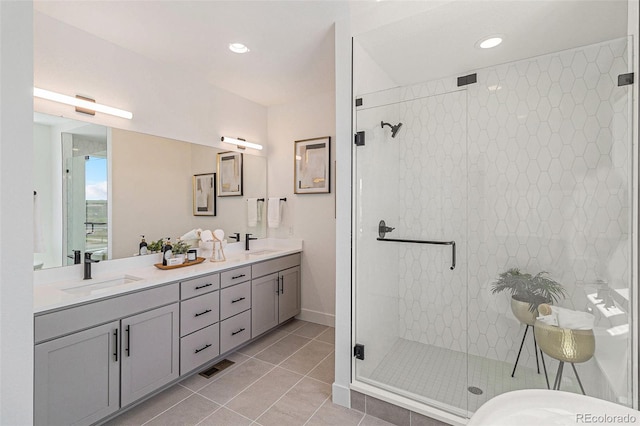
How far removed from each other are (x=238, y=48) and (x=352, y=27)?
98 centimetres

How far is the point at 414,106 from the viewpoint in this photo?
6.91 feet

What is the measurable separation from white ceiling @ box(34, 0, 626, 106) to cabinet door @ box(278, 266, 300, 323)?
2.17 meters

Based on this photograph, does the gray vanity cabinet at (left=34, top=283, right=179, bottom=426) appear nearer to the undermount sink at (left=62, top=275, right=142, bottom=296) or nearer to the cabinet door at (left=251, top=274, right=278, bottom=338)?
the undermount sink at (left=62, top=275, right=142, bottom=296)

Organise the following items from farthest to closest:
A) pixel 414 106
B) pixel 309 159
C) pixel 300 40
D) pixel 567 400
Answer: pixel 309 159 < pixel 300 40 < pixel 414 106 < pixel 567 400

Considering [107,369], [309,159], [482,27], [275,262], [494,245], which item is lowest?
[107,369]

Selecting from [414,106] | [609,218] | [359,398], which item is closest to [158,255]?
[359,398]

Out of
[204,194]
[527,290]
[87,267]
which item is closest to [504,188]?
[527,290]

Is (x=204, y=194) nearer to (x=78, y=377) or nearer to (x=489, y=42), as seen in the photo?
(x=78, y=377)

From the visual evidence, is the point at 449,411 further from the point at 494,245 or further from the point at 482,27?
the point at 482,27

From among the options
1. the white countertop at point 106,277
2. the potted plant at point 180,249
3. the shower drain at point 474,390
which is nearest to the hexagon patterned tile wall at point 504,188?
the shower drain at point 474,390

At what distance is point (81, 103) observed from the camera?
82.1 inches

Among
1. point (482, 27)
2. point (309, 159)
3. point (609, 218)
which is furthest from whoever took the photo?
point (309, 159)

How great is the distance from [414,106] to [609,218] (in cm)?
129

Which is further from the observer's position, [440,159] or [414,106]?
[440,159]
